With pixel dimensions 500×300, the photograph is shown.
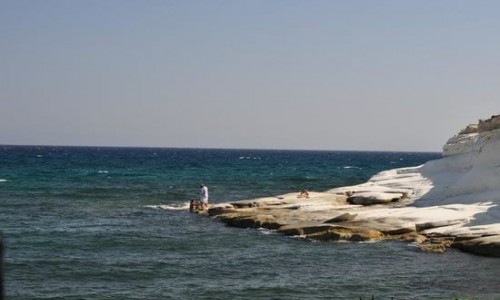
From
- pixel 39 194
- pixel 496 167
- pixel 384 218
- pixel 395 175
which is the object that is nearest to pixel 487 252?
pixel 384 218

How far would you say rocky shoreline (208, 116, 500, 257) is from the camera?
32.8m

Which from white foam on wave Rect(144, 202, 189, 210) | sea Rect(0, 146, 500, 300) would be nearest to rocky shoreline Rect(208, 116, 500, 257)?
sea Rect(0, 146, 500, 300)

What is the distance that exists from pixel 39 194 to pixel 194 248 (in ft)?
107

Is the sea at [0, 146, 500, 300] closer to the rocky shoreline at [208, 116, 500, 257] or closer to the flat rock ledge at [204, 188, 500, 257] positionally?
the flat rock ledge at [204, 188, 500, 257]

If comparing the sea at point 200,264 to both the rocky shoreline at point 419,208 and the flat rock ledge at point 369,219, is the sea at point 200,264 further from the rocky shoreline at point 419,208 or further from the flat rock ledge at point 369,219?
the rocky shoreline at point 419,208

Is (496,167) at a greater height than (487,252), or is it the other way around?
(496,167)

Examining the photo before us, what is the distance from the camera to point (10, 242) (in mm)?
32406

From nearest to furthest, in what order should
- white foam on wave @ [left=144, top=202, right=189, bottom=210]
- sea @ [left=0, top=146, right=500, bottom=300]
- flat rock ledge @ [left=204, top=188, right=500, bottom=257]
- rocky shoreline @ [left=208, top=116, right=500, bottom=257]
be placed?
sea @ [left=0, top=146, right=500, bottom=300] → flat rock ledge @ [left=204, top=188, right=500, bottom=257] → rocky shoreline @ [left=208, top=116, right=500, bottom=257] → white foam on wave @ [left=144, top=202, right=189, bottom=210]

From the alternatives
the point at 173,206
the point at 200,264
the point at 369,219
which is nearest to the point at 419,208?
the point at 369,219

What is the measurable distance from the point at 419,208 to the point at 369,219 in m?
3.86

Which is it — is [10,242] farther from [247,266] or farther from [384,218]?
[384,218]

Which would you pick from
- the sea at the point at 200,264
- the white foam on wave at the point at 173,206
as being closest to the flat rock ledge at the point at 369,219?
the sea at the point at 200,264

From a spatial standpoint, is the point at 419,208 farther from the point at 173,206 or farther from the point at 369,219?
the point at 173,206

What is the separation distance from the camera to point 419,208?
38781 mm
